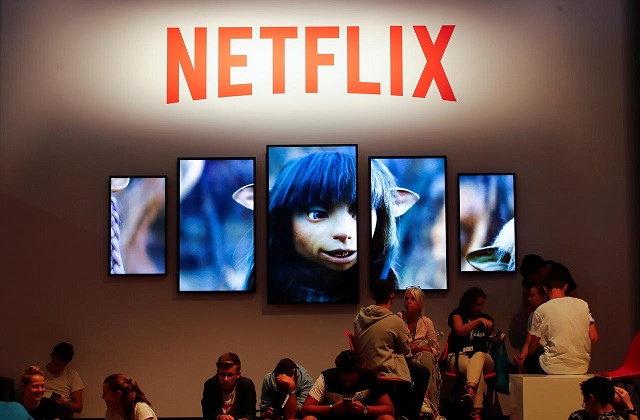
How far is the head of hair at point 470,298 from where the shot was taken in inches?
309

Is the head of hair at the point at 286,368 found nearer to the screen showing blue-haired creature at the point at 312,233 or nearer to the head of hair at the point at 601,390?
the screen showing blue-haired creature at the point at 312,233

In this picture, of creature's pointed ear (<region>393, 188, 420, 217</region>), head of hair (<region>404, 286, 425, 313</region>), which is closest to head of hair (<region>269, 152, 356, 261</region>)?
creature's pointed ear (<region>393, 188, 420, 217</region>)

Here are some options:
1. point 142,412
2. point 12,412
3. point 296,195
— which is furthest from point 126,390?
point 296,195

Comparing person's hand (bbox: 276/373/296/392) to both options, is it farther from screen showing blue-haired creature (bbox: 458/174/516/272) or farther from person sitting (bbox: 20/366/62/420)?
screen showing blue-haired creature (bbox: 458/174/516/272)

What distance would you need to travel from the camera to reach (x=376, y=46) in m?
8.40

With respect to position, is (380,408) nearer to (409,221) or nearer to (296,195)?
(409,221)

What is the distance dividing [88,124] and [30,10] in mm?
1192

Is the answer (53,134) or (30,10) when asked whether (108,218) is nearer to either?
(53,134)

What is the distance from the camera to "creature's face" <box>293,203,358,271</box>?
8227 mm

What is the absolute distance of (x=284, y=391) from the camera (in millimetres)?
6840

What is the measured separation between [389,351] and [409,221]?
1.93 m

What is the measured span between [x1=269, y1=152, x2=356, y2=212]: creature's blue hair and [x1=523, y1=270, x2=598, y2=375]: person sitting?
2100mm

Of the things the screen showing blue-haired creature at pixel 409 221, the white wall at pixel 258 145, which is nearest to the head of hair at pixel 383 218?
the screen showing blue-haired creature at pixel 409 221

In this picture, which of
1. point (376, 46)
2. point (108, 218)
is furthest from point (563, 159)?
point (108, 218)
